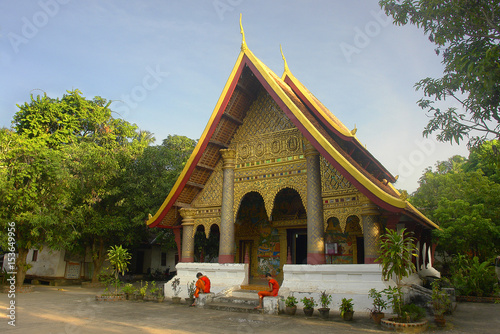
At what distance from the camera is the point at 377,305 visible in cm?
742

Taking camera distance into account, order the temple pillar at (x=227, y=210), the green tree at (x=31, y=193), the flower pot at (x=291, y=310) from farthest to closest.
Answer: the green tree at (x=31, y=193) < the temple pillar at (x=227, y=210) < the flower pot at (x=291, y=310)

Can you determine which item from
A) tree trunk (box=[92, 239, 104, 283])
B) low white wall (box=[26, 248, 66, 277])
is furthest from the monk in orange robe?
low white wall (box=[26, 248, 66, 277])

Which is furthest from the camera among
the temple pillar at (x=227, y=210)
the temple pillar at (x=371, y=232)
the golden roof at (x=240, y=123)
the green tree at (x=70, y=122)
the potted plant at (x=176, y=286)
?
the green tree at (x=70, y=122)

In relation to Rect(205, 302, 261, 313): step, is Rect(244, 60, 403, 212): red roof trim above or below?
above

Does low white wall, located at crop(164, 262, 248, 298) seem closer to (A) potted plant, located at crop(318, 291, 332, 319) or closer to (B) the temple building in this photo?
(B) the temple building

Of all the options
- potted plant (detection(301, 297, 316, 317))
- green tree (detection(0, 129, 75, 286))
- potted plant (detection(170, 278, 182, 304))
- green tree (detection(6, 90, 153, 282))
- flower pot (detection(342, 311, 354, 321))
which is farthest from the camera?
green tree (detection(6, 90, 153, 282))

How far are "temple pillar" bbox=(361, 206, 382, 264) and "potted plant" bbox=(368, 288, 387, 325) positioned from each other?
0.82m

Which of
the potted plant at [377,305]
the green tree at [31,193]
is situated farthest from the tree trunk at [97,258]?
the potted plant at [377,305]

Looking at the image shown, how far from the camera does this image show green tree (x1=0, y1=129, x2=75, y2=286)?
42.8ft

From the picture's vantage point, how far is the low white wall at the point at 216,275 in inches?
408

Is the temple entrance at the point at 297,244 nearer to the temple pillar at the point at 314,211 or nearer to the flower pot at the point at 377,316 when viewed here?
the temple pillar at the point at 314,211

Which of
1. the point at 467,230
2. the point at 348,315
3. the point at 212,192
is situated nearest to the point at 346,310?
the point at 348,315

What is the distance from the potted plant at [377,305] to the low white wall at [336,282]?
0.78ft

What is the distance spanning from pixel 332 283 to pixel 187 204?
552 cm
